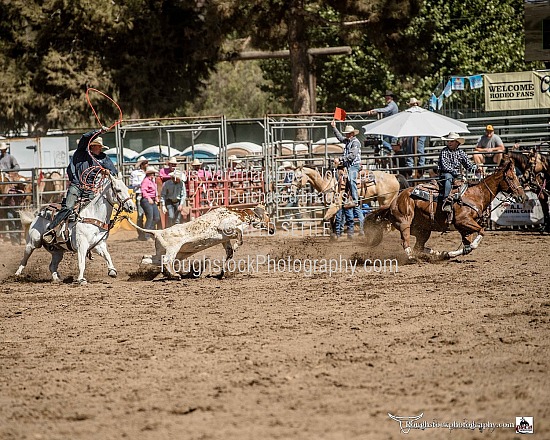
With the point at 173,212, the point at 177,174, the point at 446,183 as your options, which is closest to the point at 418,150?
the point at 177,174

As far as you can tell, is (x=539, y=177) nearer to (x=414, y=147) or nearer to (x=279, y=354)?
(x=414, y=147)

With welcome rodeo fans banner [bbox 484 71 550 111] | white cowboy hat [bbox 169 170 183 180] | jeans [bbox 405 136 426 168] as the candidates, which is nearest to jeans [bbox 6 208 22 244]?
white cowboy hat [bbox 169 170 183 180]

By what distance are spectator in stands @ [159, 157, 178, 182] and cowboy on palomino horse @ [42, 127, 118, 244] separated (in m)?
6.64

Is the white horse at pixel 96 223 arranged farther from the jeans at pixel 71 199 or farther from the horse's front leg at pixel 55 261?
the horse's front leg at pixel 55 261

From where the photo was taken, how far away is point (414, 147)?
18703 millimetres

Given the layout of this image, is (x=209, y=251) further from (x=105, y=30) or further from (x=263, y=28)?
(x=105, y=30)

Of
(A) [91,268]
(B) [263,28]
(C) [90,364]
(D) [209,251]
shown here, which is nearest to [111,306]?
(C) [90,364]

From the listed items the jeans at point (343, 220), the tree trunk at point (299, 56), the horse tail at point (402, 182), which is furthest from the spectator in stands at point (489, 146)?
the tree trunk at point (299, 56)

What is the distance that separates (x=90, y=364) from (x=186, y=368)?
33.4 inches

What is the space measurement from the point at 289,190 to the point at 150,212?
2.96 metres

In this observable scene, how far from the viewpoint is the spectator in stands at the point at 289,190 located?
1788cm

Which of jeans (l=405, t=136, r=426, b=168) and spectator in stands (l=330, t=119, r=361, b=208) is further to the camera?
jeans (l=405, t=136, r=426, b=168)

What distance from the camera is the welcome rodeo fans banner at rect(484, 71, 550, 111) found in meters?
19.8

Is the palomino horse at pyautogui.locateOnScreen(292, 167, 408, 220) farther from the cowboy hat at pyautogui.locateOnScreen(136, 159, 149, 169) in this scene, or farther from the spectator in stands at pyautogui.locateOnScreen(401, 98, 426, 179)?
the cowboy hat at pyautogui.locateOnScreen(136, 159, 149, 169)
